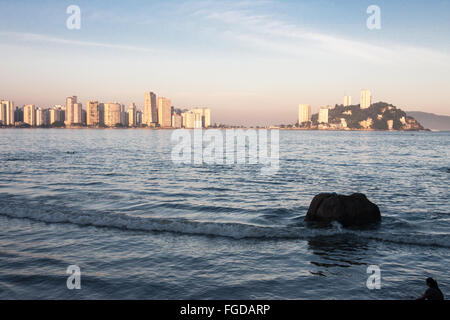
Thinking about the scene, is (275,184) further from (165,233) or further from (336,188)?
(165,233)

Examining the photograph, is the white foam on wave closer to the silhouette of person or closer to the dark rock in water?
the dark rock in water

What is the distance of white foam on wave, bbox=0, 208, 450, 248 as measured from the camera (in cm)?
1494

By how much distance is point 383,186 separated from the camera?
3117cm

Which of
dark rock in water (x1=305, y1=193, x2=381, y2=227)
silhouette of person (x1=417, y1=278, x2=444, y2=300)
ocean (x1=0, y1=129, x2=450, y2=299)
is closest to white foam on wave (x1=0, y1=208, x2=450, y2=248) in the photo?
ocean (x1=0, y1=129, x2=450, y2=299)

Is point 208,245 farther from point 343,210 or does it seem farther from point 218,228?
point 343,210

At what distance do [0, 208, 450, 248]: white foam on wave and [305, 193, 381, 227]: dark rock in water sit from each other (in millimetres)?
580

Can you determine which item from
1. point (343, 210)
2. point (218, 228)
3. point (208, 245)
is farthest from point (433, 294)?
point (218, 228)

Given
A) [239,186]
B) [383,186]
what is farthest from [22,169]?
[383,186]

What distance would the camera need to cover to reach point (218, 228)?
53.2 ft

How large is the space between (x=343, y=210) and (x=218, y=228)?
18.9 feet
